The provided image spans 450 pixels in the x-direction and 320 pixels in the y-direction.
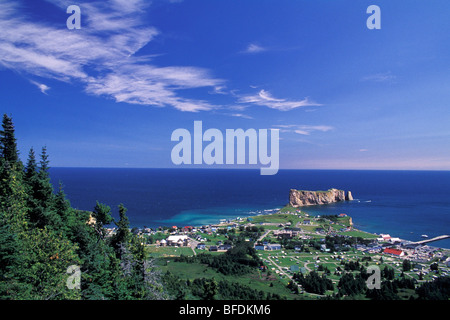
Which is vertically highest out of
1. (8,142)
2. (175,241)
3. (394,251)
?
(8,142)

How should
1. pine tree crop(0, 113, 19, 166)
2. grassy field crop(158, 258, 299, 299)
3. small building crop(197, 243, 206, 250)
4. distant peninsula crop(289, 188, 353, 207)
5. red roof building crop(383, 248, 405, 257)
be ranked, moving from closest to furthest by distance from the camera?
1. pine tree crop(0, 113, 19, 166)
2. grassy field crop(158, 258, 299, 299)
3. red roof building crop(383, 248, 405, 257)
4. small building crop(197, 243, 206, 250)
5. distant peninsula crop(289, 188, 353, 207)

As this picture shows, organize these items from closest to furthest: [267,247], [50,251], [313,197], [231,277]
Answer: [50,251] < [231,277] < [267,247] < [313,197]

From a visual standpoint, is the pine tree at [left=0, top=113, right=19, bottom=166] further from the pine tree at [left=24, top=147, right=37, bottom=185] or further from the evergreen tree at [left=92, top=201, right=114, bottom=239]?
the evergreen tree at [left=92, top=201, right=114, bottom=239]

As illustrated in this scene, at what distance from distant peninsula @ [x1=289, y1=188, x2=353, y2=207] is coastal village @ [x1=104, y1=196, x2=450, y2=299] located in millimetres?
25313

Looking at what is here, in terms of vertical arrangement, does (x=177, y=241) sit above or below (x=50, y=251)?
below

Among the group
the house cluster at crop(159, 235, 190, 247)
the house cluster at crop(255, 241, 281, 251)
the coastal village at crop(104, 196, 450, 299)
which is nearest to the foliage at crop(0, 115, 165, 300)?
the coastal village at crop(104, 196, 450, 299)

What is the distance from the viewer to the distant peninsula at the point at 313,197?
7319cm

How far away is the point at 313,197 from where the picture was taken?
256ft

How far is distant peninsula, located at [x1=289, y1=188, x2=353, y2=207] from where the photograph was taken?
73.2 meters

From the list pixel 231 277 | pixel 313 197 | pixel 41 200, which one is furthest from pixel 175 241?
pixel 313 197

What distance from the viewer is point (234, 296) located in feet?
56.4

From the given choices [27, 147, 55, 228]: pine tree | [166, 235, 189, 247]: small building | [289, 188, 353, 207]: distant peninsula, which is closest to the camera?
[27, 147, 55, 228]: pine tree

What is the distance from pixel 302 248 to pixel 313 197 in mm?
50881

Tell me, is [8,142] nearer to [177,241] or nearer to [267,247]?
[177,241]
